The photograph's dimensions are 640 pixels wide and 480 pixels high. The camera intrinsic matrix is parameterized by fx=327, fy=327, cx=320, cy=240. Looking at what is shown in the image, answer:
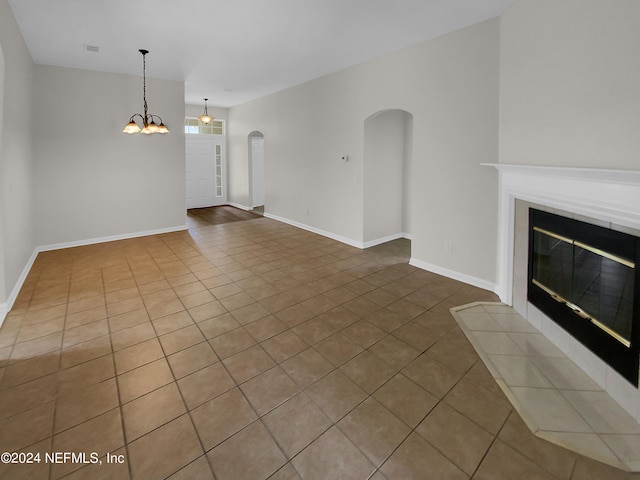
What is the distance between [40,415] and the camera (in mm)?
1946

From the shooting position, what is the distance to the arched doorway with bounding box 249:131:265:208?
8.91 meters

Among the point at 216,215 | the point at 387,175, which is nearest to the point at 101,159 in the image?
the point at 216,215

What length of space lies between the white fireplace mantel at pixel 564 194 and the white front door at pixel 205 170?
316 inches

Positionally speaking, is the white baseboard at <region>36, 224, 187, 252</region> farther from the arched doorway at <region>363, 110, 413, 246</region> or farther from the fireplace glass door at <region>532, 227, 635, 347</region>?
the fireplace glass door at <region>532, 227, 635, 347</region>

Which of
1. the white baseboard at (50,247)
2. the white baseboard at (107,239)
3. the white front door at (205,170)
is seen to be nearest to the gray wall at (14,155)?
the white baseboard at (50,247)

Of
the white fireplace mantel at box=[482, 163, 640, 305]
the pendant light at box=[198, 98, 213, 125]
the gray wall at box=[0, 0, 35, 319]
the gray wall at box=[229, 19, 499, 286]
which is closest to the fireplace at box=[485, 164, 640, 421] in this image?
the white fireplace mantel at box=[482, 163, 640, 305]

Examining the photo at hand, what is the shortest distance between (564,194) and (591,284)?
0.69m

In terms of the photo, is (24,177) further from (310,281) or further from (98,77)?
(310,281)

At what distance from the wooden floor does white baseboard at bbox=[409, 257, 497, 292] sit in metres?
4.77

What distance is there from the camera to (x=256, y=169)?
938 cm

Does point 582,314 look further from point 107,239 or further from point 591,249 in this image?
point 107,239

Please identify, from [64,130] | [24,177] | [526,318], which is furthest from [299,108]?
[526,318]

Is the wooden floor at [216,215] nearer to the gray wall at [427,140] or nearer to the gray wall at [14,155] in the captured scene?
the gray wall at [427,140]

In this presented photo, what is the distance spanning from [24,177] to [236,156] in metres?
5.30
